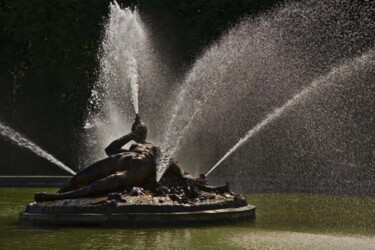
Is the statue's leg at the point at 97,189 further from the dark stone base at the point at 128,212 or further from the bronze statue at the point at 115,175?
the dark stone base at the point at 128,212

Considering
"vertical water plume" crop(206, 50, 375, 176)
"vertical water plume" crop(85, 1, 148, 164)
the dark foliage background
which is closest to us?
"vertical water plume" crop(85, 1, 148, 164)

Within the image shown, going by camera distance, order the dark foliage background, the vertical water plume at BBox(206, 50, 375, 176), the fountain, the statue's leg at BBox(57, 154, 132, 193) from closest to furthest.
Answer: the statue's leg at BBox(57, 154, 132, 193) < the fountain < the vertical water plume at BBox(206, 50, 375, 176) < the dark foliage background

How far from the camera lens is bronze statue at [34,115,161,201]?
62.2 ft

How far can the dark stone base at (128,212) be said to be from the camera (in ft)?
59.0

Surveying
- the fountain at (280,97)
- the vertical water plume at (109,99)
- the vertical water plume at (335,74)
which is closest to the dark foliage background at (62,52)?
the vertical water plume at (109,99)

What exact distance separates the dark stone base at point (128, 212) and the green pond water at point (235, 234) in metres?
0.33

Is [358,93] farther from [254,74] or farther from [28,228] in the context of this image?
[28,228]

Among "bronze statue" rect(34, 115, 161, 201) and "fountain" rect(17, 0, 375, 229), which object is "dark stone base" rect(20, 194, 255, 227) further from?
"fountain" rect(17, 0, 375, 229)

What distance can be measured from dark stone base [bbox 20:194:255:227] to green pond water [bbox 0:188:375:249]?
33cm

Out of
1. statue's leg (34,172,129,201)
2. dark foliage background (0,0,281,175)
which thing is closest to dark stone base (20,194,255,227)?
statue's leg (34,172,129,201)

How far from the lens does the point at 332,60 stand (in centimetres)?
3712

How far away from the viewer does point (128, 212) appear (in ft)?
59.4

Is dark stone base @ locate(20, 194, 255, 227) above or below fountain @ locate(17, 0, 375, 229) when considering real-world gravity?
below

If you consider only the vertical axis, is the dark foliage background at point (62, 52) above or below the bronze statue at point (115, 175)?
above
